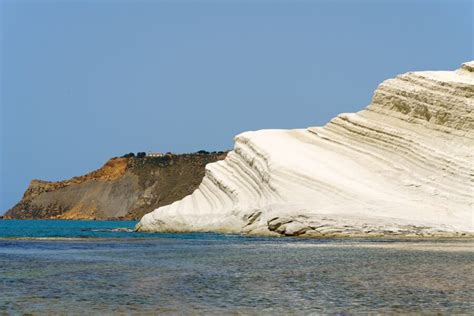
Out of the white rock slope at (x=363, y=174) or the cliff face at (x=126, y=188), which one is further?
the cliff face at (x=126, y=188)

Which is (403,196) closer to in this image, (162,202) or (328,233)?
(328,233)

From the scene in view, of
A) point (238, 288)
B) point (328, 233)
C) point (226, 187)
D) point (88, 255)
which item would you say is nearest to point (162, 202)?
point (226, 187)

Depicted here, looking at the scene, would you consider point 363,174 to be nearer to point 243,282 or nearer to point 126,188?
point 243,282

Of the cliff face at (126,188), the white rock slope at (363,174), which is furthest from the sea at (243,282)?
the cliff face at (126,188)

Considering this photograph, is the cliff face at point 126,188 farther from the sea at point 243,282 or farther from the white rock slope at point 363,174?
the sea at point 243,282

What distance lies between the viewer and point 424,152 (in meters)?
43.7

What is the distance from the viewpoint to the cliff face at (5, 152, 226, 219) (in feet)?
429

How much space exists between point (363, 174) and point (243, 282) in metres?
27.0

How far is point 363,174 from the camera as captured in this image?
43.2 metres

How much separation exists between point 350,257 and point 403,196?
18.6 metres

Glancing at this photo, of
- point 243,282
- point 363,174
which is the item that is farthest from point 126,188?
point 243,282

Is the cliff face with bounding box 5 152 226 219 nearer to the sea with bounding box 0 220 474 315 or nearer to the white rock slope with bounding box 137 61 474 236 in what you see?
the white rock slope with bounding box 137 61 474 236

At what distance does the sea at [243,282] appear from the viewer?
44.3 ft

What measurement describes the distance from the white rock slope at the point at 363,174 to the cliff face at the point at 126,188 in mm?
80699
